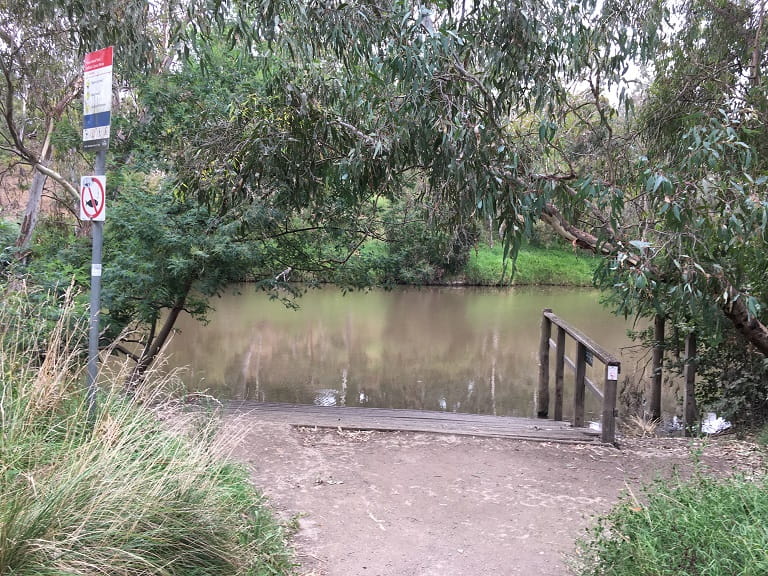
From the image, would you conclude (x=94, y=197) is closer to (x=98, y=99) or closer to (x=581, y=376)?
(x=98, y=99)

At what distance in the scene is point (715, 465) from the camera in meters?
4.42

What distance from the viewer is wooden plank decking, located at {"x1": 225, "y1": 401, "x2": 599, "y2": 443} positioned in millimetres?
5098

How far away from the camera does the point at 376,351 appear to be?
12.6m

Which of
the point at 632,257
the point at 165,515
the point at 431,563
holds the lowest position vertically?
the point at 431,563

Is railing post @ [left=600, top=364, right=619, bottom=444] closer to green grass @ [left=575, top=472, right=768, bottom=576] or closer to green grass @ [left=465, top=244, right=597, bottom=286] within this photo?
green grass @ [left=575, top=472, right=768, bottom=576]

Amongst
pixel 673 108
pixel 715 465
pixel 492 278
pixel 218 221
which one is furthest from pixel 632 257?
pixel 492 278

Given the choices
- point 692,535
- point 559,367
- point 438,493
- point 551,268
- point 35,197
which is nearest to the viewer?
point 692,535

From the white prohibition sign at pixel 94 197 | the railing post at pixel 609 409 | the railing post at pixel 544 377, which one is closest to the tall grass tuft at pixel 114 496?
the white prohibition sign at pixel 94 197

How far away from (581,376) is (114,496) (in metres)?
4.52

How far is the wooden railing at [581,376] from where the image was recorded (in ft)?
16.3

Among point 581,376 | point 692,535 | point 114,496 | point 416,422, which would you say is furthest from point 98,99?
point 581,376

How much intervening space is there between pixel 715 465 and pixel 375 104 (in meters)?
3.49

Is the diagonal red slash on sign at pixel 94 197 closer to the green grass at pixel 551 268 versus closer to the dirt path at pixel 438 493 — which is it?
the dirt path at pixel 438 493

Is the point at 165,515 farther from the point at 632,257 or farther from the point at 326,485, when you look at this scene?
the point at 632,257
